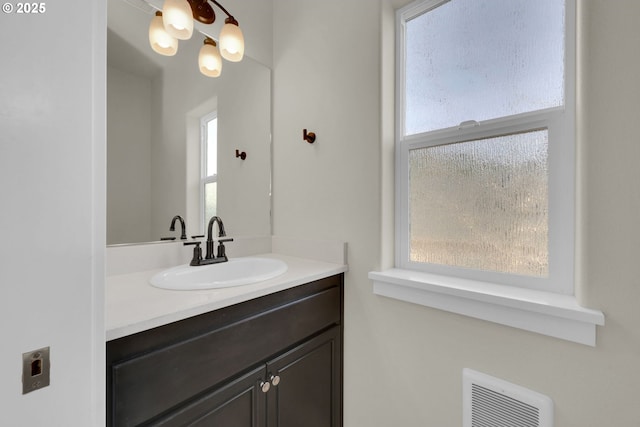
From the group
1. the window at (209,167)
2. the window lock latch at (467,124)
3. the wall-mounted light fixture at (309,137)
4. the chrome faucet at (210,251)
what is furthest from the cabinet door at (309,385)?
the window lock latch at (467,124)

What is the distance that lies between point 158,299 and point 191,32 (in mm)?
1118

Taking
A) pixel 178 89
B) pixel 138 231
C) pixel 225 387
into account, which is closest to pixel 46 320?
pixel 225 387

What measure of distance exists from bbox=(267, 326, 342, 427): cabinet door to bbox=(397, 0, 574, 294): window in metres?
0.56

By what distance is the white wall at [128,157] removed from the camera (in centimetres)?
120

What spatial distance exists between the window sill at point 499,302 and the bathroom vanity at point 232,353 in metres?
0.32

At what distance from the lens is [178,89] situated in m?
1.39

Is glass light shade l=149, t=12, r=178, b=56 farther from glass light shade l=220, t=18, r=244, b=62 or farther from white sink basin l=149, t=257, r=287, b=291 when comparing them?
white sink basin l=149, t=257, r=287, b=291

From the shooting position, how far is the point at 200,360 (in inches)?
34.4

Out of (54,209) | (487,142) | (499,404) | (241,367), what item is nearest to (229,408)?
(241,367)

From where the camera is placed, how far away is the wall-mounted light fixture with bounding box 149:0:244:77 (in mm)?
1182

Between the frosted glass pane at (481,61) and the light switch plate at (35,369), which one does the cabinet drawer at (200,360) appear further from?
the frosted glass pane at (481,61)

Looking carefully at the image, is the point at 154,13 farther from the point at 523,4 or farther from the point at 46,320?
the point at 523,4

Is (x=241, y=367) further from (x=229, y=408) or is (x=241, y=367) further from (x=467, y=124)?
(x=467, y=124)

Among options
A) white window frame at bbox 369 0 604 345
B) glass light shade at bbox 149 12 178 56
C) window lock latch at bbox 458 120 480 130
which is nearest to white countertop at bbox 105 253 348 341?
white window frame at bbox 369 0 604 345
